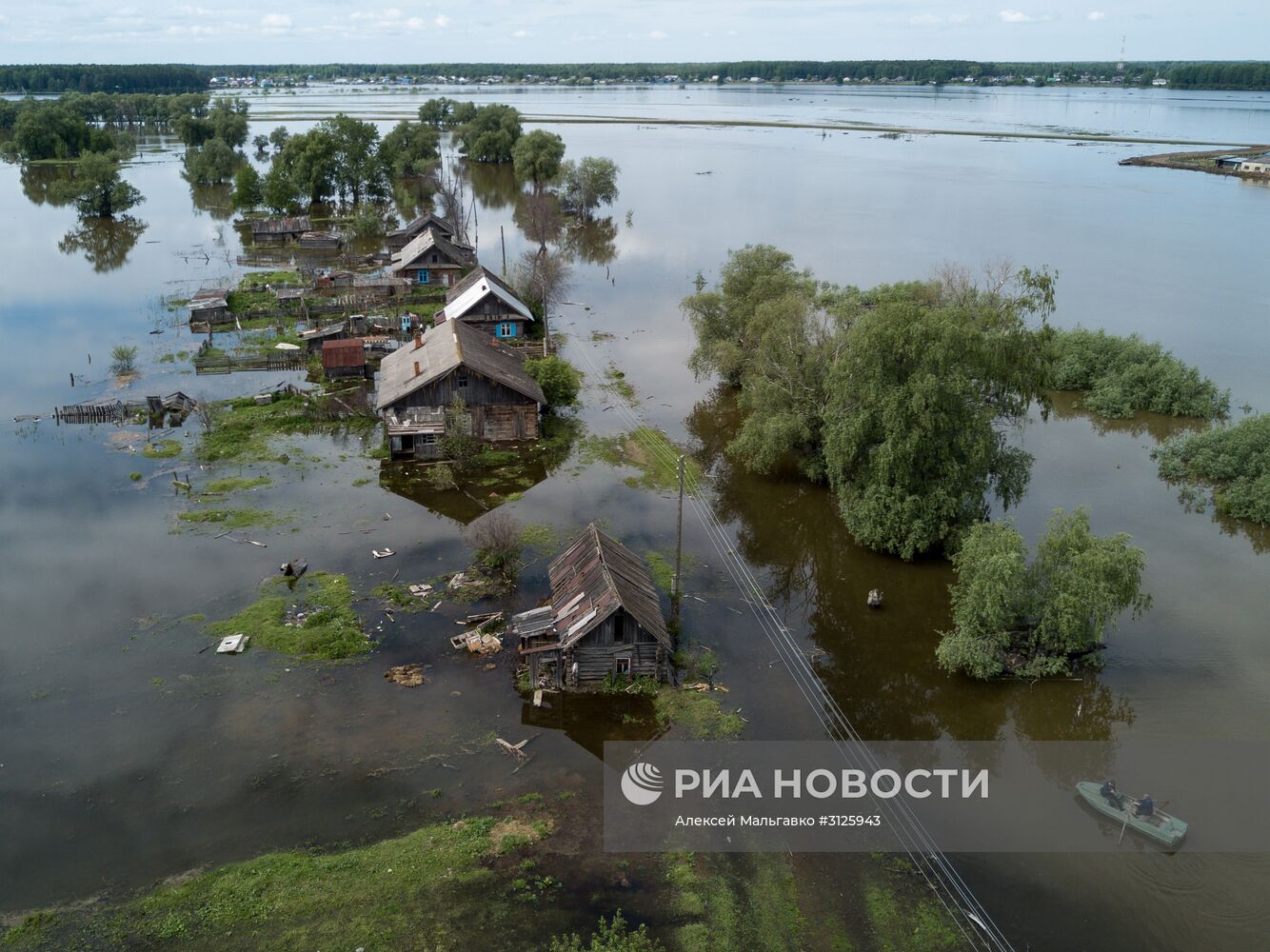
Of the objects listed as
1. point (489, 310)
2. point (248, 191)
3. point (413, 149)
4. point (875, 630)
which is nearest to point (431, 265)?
point (489, 310)

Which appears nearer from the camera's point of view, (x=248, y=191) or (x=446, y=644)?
(x=446, y=644)

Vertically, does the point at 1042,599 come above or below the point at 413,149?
below

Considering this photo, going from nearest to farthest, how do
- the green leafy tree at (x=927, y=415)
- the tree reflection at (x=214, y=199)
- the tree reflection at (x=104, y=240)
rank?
the green leafy tree at (x=927, y=415) < the tree reflection at (x=104, y=240) < the tree reflection at (x=214, y=199)

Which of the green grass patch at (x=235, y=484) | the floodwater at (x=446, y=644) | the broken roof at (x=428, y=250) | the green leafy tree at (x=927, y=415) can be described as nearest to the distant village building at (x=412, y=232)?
the broken roof at (x=428, y=250)

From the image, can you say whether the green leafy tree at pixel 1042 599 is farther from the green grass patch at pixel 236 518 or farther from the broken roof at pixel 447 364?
the green grass patch at pixel 236 518

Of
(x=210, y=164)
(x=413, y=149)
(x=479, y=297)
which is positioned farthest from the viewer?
(x=413, y=149)

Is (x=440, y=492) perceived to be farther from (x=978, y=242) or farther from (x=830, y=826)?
(x=978, y=242)

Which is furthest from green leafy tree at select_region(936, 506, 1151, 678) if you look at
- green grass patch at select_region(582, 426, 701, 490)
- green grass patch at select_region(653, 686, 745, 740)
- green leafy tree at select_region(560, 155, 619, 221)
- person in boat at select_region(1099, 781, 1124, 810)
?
green leafy tree at select_region(560, 155, 619, 221)

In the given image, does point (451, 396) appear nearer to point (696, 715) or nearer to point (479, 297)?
point (479, 297)
